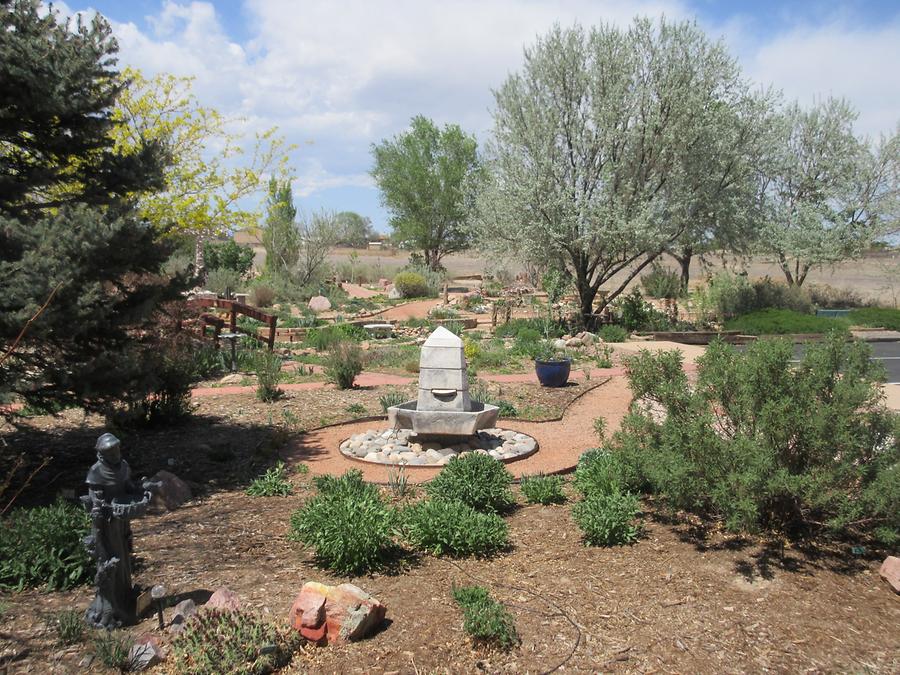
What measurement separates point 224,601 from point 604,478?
3.25m

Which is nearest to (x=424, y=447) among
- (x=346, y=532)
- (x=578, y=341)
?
(x=346, y=532)

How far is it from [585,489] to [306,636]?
9.74 ft

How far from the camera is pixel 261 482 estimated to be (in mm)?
6699

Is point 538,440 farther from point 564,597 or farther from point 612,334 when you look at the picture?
point 612,334

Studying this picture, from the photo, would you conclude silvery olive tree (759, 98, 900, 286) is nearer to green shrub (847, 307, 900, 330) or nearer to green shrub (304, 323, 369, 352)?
green shrub (847, 307, 900, 330)

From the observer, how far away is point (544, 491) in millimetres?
6230

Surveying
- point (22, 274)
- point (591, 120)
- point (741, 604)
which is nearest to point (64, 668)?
point (22, 274)

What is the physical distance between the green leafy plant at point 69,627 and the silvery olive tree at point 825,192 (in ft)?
86.1

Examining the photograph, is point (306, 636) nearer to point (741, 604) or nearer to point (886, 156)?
point (741, 604)

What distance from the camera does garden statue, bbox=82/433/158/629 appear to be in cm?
385

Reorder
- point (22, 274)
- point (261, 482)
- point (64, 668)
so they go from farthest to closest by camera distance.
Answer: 1. point (261, 482)
2. point (22, 274)
3. point (64, 668)

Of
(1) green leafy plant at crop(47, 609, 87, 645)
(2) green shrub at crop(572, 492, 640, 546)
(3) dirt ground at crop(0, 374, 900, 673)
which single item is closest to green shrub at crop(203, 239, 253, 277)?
(3) dirt ground at crop(0, 374, 900, 673)

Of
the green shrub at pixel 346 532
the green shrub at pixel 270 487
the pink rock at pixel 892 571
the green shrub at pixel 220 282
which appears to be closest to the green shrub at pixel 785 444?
the pink rock at pixel 892 571

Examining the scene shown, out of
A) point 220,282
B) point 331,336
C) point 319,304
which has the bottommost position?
point 331,336
